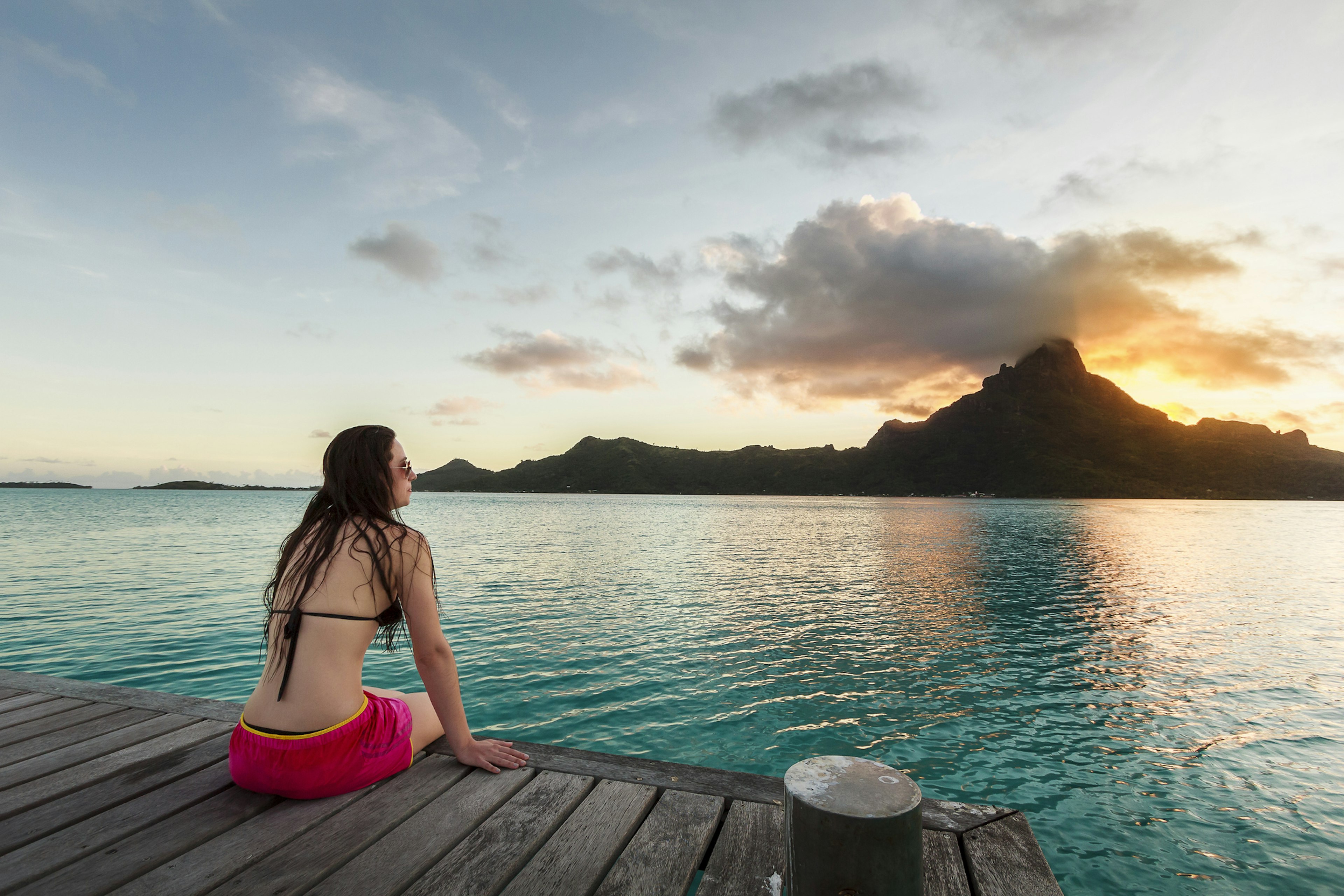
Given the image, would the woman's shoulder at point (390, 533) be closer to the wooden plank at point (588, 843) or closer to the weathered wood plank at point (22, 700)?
the wooden plank at point (588, 843)

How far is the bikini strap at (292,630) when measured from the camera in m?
3.76

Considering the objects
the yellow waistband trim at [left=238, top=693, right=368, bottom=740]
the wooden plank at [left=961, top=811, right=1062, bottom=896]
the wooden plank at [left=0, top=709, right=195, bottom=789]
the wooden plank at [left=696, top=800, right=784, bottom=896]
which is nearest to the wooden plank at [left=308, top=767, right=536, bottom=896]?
the yellow waistband trim at [left=238, top=693, right=368, bottom=740]

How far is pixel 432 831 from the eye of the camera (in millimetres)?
3848

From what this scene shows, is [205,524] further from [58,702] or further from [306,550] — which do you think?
[306,550]

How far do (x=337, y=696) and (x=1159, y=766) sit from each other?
34.9 feet

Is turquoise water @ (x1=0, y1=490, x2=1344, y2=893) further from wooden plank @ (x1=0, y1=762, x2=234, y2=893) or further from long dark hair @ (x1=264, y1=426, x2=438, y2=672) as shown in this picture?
long dark hair @ (x1=264, y1=426, x2=438, y2=672)

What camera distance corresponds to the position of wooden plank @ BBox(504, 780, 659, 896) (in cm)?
336

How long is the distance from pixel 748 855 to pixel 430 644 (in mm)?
2421

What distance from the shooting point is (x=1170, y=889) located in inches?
235

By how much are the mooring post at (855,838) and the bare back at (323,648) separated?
2.73 metres

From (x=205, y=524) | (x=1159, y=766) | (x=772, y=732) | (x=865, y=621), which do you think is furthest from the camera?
(x=205, y=524)

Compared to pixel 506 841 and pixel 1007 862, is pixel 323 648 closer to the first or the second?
pixel 506 841

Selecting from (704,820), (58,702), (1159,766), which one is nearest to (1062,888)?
(1159,766)

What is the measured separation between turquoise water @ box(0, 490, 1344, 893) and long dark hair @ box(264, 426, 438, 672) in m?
6.10
